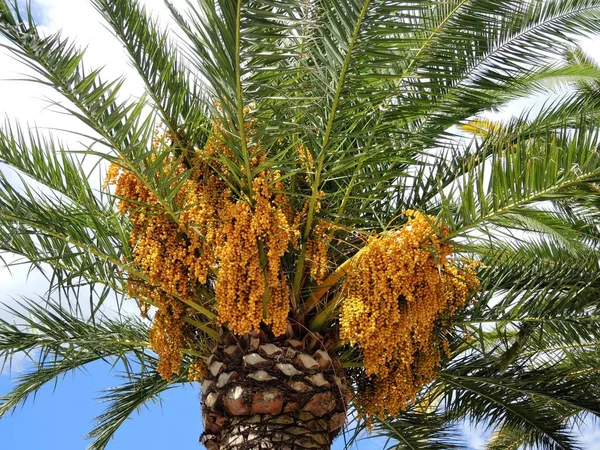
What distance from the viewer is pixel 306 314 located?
6539 mm

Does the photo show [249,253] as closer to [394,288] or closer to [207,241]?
[207,241]

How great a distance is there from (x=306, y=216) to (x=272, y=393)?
4.23 ft

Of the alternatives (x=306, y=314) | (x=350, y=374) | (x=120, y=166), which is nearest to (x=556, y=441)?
(x=350, y=374)

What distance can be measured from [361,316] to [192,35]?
84.0 inches

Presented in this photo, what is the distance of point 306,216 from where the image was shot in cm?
623

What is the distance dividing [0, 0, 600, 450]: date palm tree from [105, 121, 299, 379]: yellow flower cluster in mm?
16

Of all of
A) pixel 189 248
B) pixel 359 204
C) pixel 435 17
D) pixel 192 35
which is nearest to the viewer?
pixel 192 35

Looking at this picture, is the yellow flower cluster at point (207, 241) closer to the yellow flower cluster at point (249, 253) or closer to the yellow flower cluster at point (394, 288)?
the yellow flower cluster at point (249, 253)

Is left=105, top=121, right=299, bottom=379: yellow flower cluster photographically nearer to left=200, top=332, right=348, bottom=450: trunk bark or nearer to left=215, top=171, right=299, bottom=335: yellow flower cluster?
left=215, top=171, right=299, bottom=335: yellow flower cluster

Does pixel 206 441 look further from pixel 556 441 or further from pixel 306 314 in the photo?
pixel 556 441

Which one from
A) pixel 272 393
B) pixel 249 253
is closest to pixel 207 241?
pixel 249 253

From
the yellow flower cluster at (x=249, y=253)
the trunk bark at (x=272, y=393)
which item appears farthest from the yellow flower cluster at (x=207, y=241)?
the trunk bark at (x=272, y=393)

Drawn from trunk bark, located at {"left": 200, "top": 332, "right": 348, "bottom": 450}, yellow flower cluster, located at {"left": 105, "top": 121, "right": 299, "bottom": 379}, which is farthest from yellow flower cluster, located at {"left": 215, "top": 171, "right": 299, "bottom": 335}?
trunk bark, located at {"left": 200, "top": 332, "right": 348, "bottom": 450}

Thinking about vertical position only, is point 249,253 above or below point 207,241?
below
